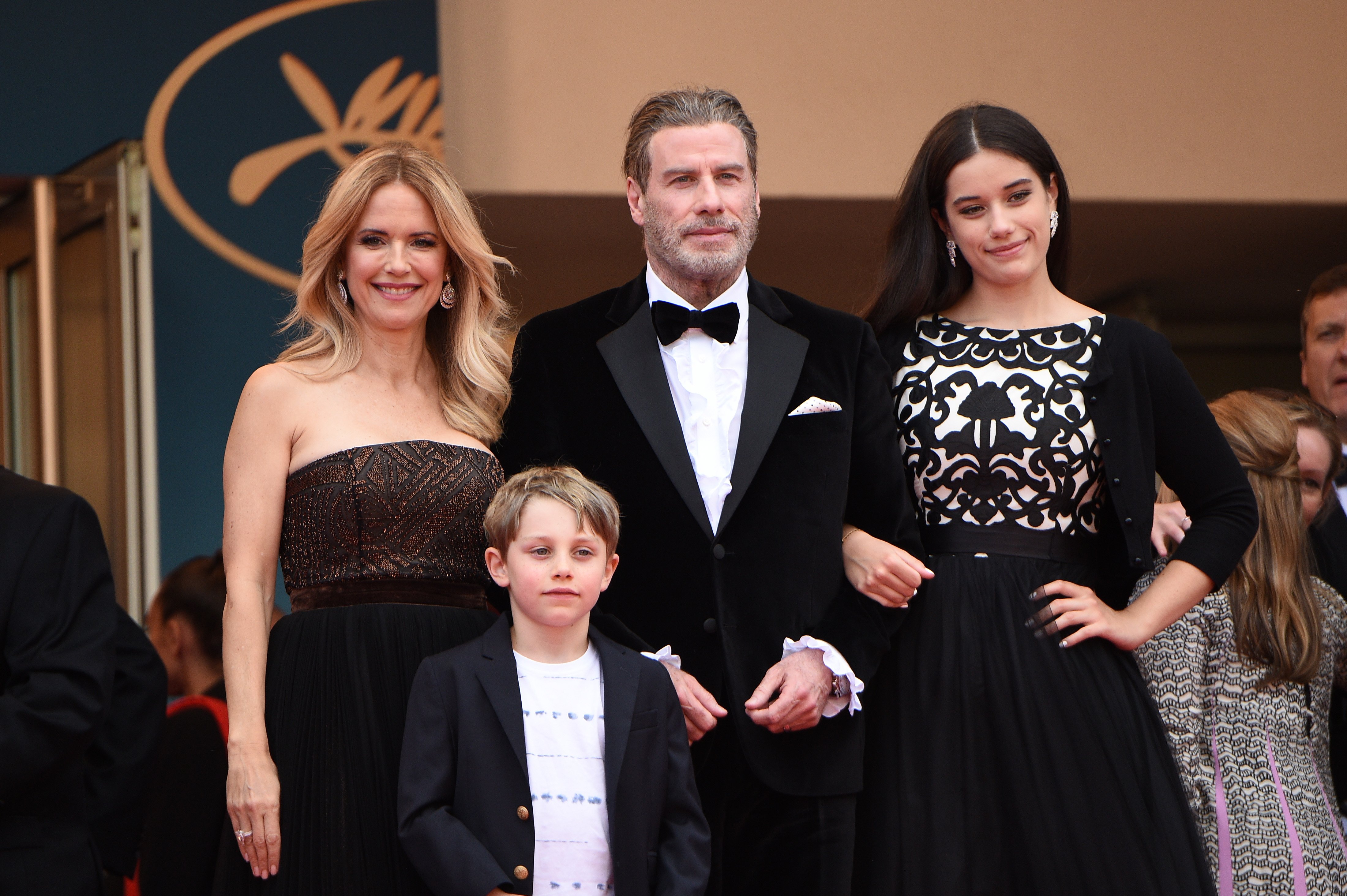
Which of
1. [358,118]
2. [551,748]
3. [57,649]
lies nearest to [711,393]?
[551,748]

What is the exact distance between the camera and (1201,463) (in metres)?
2.65

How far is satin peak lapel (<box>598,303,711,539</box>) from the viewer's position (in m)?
2.52

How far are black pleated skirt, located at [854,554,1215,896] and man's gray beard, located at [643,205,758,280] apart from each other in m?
0.66

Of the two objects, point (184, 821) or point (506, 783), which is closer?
point (506, 783)

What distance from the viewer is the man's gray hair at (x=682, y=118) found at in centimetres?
266

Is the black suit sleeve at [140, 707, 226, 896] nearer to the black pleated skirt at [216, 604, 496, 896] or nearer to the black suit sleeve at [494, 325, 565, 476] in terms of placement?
the black pleated skirt at [216, 604, 496, 896]

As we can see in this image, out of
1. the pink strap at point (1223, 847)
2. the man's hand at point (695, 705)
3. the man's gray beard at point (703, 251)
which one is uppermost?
the man's gray beard at point (703, 251)

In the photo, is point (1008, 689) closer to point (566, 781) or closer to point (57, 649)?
point (566, 781)

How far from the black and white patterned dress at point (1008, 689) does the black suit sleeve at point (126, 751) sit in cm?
132

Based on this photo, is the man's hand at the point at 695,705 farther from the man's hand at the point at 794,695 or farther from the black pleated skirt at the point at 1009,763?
the black pleated skirt at the point at 1009,763

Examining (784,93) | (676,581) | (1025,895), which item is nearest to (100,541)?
(676,581)

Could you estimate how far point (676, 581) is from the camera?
8.23 feet

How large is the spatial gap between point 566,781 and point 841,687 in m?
0.50

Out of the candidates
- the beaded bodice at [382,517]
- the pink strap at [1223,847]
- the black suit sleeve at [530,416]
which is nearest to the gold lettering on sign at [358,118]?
the black suit sleeve at [530,416]
